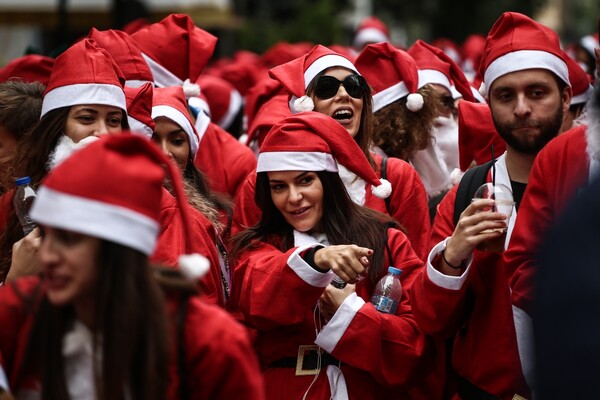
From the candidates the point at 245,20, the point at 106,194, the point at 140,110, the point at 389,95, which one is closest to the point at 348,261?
the point at 106,194

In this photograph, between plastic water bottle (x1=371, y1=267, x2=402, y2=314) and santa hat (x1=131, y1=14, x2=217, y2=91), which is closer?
plastic water bottle (x1=371, y1=267, x2=402, y2=314)

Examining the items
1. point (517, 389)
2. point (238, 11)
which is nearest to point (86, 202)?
point (517, 389)

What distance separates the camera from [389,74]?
765 cm

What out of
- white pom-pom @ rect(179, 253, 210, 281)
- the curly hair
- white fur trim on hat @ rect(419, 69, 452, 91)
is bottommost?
the curly hair

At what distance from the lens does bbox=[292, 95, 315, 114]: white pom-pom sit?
6723 mm

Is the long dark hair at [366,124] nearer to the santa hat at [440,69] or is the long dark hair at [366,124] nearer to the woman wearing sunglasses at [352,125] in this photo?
the woman wearing sunglasses at [352,125]

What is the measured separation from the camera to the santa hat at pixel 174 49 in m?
8.13

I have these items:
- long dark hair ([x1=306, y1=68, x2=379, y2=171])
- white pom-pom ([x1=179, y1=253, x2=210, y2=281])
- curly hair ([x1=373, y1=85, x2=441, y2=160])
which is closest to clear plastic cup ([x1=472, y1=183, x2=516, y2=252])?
white pom-pom ([x1=179, y1=253, x2=210, y2=281])

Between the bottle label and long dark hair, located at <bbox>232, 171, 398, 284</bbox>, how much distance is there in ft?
0.33

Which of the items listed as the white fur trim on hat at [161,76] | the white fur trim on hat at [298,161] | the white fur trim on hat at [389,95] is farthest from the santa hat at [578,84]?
the white fur trim on hat at [161,76]

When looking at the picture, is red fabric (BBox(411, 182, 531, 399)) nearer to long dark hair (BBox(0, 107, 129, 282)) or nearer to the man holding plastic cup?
the man holding plastic cup

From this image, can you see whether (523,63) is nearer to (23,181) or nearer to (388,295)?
(388,295)

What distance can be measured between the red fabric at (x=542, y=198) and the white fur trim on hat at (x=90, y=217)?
183 centimetres

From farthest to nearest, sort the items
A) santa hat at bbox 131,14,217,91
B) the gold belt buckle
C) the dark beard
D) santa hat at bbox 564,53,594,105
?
santa hat at bbox 131,14,217,91
santa hat at bbox 564,53,594,105
the dark beard
the gold belt buckle
